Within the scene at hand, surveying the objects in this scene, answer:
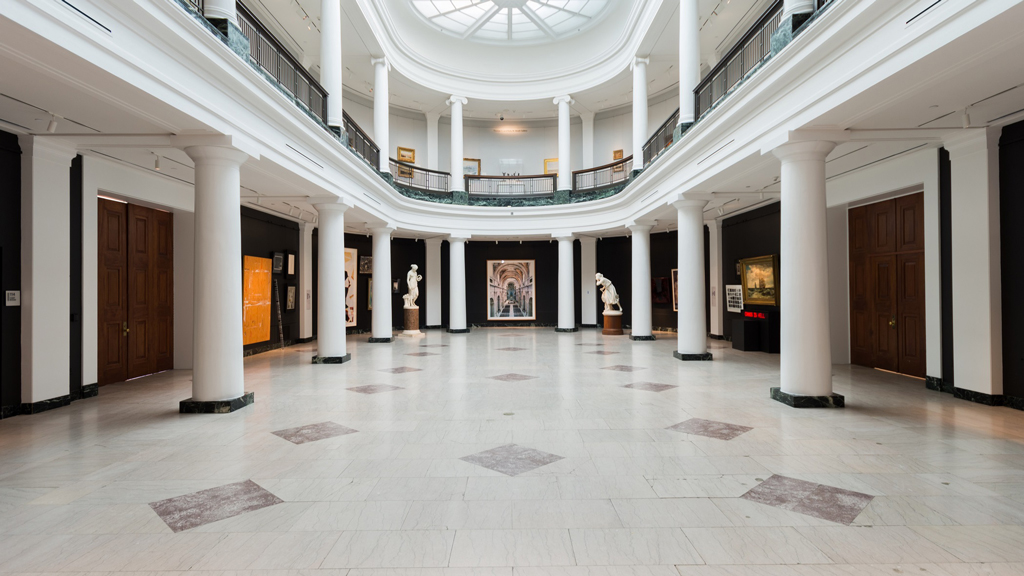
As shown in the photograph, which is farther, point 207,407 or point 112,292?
point 112,292

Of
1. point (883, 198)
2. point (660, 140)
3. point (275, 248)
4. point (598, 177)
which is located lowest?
point (275, 248)

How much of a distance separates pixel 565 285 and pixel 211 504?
646 inches

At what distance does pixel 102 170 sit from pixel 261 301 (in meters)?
5.88

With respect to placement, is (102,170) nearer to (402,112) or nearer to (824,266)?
(824,266)

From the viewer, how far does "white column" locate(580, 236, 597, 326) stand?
2158 centimetres

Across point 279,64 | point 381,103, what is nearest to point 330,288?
point 279,64

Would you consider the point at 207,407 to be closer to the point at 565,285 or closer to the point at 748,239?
the point at 748,239

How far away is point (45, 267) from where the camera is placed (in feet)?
23.1

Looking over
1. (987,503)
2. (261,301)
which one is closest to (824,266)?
(987,503)

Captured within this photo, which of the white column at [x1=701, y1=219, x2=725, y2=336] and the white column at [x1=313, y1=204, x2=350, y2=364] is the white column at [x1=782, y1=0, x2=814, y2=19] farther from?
the white column at [x1=701, y1=219, x2=725, y2=336]

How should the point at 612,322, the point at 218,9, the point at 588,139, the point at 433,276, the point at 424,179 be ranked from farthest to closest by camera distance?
the point at 588,139 < the point at 433,276 < the point at 424,179 < the point at 612,322 < the point at 218,9

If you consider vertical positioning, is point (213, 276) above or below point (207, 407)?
above

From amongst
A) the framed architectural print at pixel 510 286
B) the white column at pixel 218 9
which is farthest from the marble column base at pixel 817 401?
the framed architectural print at pixel 510 286

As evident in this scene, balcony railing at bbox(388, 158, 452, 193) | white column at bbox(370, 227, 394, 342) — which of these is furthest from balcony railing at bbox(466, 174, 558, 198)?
white column at bbox(370, 227, 394, 342)
